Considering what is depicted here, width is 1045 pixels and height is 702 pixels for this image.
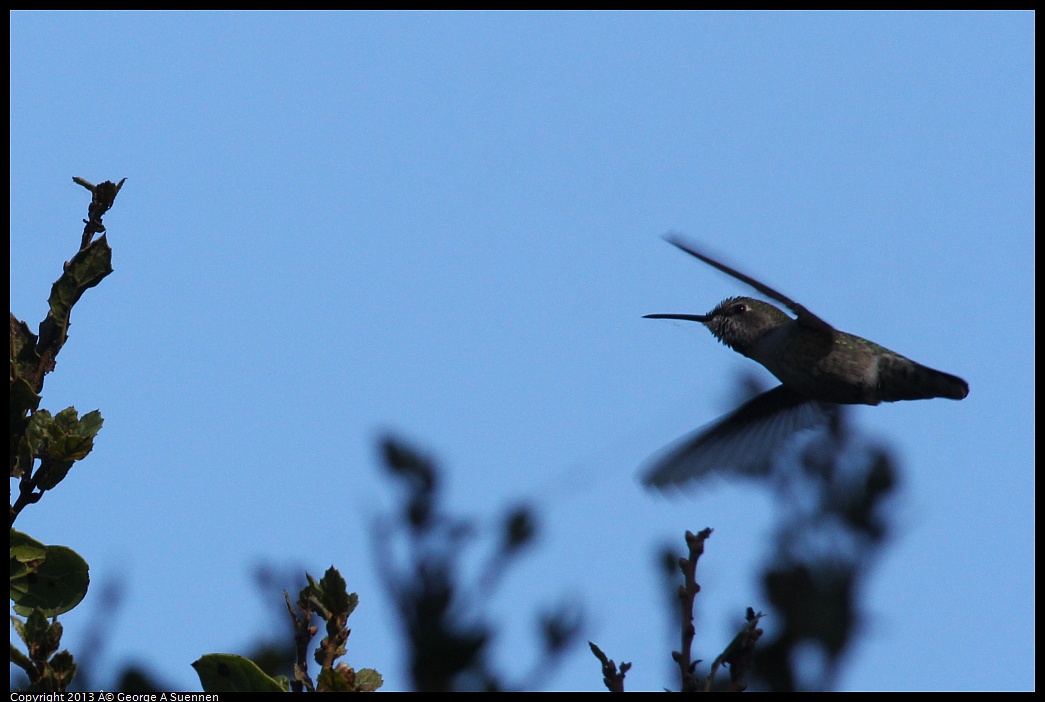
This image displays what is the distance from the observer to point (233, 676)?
303 centimetres

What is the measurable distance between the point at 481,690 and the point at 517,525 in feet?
1.80

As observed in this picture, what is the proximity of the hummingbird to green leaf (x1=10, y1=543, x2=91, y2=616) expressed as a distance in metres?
3.86

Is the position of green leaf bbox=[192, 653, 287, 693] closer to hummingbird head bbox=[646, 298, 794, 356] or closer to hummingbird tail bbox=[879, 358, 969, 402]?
hummingbird head bbox=[646, 298, 794, 356]

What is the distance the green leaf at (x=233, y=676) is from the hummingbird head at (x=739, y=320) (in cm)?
436

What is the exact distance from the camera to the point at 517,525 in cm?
320

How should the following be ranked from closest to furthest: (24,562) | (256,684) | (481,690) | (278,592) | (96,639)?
1. (481,690)
2. (256,684)
3. (24,562)
4. (278,592)
5. (96,639)

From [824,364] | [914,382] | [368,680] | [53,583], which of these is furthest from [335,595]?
[914,382]

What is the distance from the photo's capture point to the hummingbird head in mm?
6895

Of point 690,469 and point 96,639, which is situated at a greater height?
point 690,469

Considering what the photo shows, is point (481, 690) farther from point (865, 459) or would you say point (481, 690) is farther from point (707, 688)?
point (865, 459)

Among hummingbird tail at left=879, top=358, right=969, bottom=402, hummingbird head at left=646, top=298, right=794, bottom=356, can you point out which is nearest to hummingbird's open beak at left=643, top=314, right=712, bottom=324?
hummingbird head at left=646, top=298, right=794, bottom=356

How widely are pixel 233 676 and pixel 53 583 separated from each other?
77cm

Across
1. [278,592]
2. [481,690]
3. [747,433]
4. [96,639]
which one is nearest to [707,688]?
[481,690]

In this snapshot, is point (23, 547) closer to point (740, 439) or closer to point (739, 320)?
point (739, 320)
